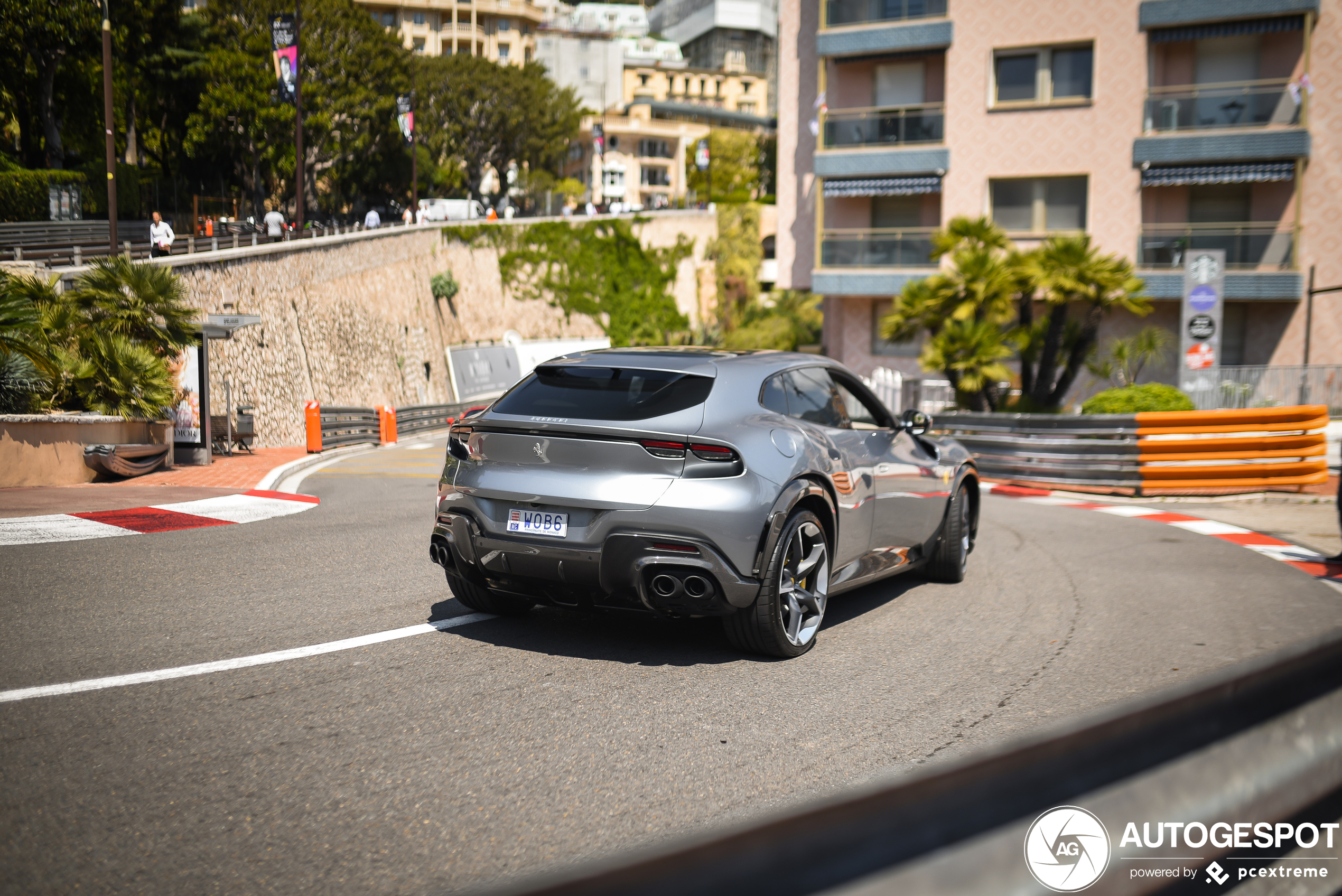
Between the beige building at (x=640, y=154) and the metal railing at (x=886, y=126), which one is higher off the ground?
the beige building at (x=640, y=154)

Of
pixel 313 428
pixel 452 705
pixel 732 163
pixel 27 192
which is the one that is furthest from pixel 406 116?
pixel 732 163

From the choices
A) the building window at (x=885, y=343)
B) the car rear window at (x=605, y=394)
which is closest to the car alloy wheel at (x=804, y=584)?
the car rear window at (x=605, y=394)

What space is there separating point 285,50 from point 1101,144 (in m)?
23.9

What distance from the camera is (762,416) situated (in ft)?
17.7

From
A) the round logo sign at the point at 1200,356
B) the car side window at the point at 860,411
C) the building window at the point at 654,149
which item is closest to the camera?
the car side window at the point at 860,411

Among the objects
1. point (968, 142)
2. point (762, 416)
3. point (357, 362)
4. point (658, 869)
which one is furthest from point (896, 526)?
point (357, 362)

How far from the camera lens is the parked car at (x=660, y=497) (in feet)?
15.9

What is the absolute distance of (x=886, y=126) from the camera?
31641mm

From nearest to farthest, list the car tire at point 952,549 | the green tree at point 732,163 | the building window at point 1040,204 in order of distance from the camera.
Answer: the car tire at point 952,549 < the building window at point 1040,204 < the green tree at point 732,163

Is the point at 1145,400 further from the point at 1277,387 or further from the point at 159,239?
the point at 159,239

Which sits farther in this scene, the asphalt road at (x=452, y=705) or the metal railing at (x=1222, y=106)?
the metal railing at (x=1222, y=106)

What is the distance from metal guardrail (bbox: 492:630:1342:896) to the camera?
4.52 ft

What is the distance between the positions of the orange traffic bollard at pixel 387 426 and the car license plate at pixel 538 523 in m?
22.0

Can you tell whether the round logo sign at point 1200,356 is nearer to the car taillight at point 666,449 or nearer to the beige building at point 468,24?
the car taillight at point 666,449
